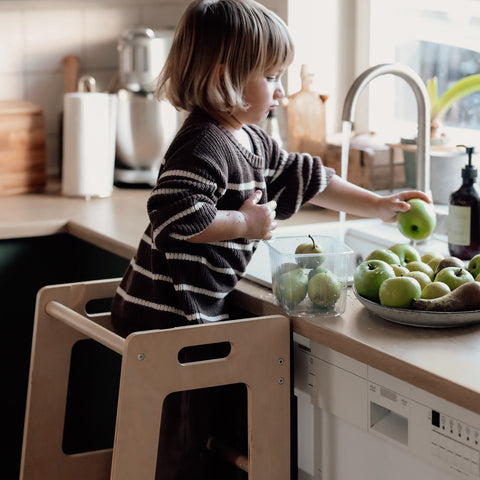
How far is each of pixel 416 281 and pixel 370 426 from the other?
0.22 m

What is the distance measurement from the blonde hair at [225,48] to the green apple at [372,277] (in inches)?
13.0

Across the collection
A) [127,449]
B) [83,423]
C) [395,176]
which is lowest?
[83,423]

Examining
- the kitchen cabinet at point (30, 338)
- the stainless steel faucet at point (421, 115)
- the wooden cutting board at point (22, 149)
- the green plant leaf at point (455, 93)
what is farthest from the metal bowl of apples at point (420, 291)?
the wooden cutting board at point (22, 149)

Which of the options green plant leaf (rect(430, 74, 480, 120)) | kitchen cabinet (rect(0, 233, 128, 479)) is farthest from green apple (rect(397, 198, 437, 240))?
kitchen cabinet (rect(0, 233, 128, 479))

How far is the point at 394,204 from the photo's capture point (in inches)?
64.9

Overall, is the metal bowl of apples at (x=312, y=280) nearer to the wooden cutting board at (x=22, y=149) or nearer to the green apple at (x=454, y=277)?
the green apple at (x=454, y=277)

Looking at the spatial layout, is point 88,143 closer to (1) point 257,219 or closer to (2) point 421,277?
(1) point 257,219

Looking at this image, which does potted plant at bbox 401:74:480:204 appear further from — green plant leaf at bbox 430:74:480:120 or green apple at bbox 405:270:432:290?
green apple at bbox 405:270:432:290

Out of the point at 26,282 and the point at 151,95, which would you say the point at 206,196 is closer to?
the point at 26,282

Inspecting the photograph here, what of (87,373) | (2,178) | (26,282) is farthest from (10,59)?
(87,373)

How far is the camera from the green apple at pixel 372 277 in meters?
1.38

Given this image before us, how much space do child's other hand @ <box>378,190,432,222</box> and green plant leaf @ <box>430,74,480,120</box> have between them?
52 centimetres

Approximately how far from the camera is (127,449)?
54.0 inches

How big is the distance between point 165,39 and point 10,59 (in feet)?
1.53
